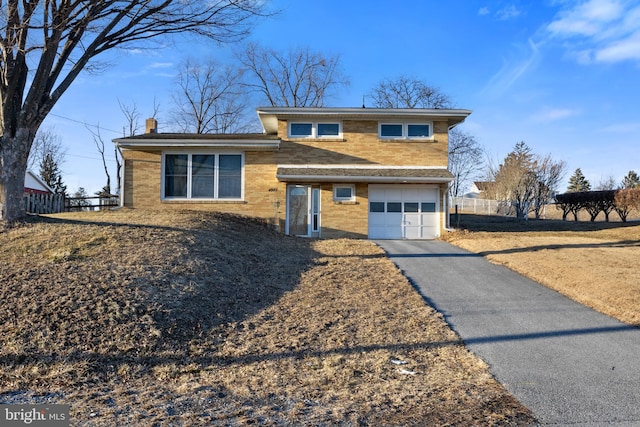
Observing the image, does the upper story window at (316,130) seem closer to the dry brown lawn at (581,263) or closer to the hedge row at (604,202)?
the dry brown lawn at (581,263)

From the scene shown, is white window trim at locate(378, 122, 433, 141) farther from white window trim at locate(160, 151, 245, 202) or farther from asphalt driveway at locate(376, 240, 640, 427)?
asphalt driveway at locate(376, 240, 640, 427)

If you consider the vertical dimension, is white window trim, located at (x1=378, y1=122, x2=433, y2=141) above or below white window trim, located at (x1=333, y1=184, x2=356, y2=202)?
above

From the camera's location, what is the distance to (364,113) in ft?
57.5

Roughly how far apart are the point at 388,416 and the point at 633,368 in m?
3.25

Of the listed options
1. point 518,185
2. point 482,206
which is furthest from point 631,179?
point 518,185

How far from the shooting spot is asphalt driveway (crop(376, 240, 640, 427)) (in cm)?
412

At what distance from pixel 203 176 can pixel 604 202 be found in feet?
77.5

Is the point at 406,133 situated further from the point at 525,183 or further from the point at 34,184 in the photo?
the point at 34,184

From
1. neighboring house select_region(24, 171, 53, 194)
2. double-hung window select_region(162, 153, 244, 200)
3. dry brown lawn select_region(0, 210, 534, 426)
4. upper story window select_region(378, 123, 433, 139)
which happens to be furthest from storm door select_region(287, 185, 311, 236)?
neighboring house select_region(24, 171, 53, 194)

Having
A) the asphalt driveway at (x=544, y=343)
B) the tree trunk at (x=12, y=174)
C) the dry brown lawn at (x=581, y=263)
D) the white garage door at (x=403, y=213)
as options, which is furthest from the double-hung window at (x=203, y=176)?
the asphalt driveway at (x=544, y=343)

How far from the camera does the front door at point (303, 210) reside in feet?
58.3

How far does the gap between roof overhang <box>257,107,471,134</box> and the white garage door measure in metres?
2.79

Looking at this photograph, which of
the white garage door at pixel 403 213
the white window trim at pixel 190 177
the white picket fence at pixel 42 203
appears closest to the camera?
the white window trim at pixel 190 177

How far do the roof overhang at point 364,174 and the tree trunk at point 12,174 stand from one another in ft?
27.6
